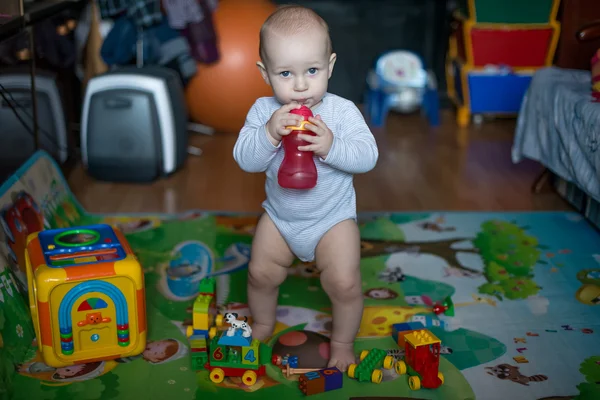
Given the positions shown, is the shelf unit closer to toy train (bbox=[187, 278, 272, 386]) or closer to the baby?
the baby

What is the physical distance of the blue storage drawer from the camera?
352 cm

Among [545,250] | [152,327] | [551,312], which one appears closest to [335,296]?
[152,327]

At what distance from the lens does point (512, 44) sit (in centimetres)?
355

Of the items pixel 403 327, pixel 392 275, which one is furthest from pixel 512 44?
pixel 403 327

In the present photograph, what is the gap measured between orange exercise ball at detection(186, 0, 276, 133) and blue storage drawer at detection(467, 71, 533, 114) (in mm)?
1033

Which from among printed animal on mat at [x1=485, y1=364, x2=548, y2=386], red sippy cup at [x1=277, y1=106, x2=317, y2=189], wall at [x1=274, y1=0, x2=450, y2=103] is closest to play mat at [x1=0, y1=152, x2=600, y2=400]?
printed animal on mat at [x1=485, y1=364, x2=548, y2=386]

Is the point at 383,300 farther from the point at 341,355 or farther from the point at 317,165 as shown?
the point at 317,165

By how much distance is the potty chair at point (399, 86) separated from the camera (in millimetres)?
3607

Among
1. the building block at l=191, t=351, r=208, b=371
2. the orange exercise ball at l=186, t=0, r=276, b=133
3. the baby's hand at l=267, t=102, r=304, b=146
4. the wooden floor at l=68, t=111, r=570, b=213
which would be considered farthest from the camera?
the orange exercise ball at l=186, t=0, r=276, b=133

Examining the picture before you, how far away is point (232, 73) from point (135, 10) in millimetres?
482

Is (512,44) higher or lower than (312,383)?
higher

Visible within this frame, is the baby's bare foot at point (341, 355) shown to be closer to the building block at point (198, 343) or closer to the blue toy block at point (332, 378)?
the blue toy block at point (332, 378)

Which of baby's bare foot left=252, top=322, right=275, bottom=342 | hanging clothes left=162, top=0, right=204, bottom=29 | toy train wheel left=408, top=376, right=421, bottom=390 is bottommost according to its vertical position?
baby's bare foot left=252, top=322, right=275, bottom=342

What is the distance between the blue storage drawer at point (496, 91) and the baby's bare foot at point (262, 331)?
7.40 feet
